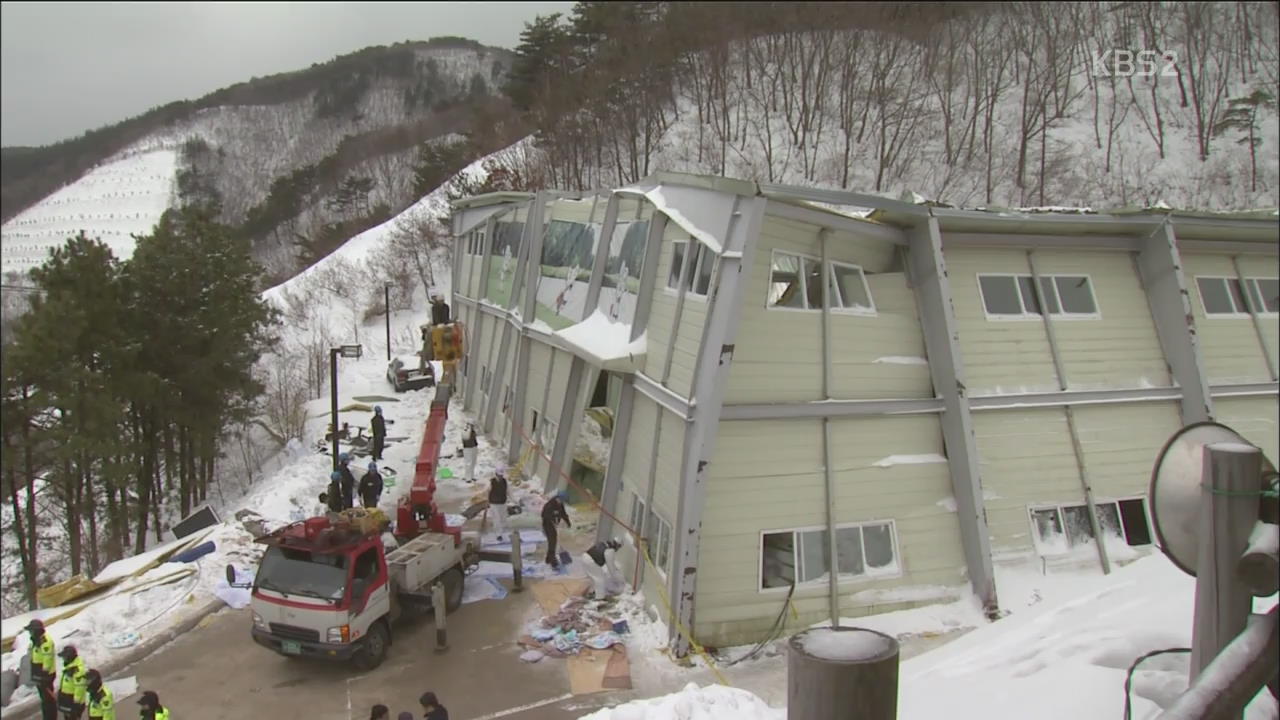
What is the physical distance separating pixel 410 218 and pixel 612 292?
151 ft

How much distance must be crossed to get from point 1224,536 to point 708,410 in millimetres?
8255

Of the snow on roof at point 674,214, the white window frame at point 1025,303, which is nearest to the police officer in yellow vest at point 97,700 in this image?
the snow on roof at point 674,214

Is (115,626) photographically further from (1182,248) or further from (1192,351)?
(1182,248)

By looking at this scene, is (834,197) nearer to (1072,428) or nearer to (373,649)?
(1072,428)

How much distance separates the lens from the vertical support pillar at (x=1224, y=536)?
2711 millimetres

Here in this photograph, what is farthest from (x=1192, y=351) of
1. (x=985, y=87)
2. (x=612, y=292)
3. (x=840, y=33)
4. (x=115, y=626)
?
(x=840, y=33)

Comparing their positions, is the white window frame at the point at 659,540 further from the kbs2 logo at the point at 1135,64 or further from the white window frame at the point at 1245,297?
the kbs2 logo at the point at 1135,64

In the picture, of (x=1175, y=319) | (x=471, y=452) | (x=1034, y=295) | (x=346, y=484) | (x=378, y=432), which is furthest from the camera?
(x=378, y=432)

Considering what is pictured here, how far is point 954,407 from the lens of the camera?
12.6 meters

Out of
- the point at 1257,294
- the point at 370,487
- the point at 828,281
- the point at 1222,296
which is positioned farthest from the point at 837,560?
the point at 1257,294

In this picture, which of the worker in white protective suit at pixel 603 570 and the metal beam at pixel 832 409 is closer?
the metal beam at pixel 832 409

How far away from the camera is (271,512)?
1877 centimetres

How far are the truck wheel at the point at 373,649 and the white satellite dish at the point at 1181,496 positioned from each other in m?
10.8

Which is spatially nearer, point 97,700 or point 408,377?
point 97,700
